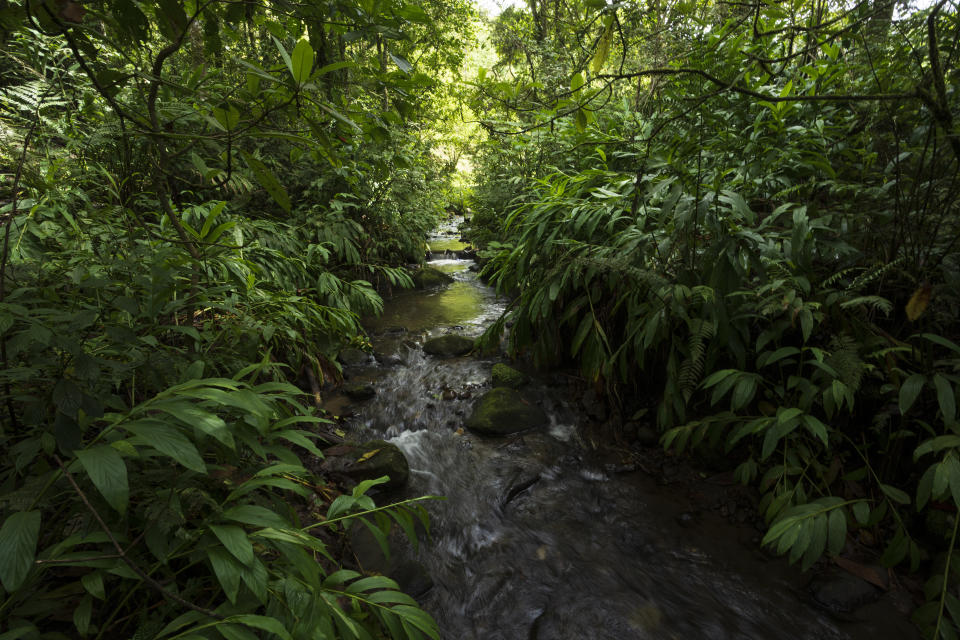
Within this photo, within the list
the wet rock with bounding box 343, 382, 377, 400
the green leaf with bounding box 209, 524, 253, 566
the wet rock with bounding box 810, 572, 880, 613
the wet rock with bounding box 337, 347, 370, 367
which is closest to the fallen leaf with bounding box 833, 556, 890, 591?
the wet rock with bounding box 810, 572, 880, 613

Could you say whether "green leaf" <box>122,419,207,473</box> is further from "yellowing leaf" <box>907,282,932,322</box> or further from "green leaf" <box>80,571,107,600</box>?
"yellowing leaf" <box>907,282,932,322</box>

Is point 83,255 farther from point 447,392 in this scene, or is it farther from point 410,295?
point 410,295

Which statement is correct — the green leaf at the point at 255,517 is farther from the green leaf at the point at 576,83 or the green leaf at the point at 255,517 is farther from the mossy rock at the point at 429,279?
the mossy rock at the point at 429,279

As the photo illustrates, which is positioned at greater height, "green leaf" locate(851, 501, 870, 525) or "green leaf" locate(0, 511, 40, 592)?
"green leaf" locate(0, 511, 40, 592)

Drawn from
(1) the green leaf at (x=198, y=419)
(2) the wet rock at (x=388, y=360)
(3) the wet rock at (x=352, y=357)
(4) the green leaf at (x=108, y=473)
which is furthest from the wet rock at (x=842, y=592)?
(3) the wet rock at (x=352, y=357)

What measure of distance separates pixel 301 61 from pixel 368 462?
7.51 feet

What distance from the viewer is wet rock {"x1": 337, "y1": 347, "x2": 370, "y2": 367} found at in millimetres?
4301

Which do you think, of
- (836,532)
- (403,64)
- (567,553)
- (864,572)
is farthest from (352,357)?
(864,572)

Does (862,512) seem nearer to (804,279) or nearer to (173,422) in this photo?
(804,279)

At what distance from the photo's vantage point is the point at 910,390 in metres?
1.70

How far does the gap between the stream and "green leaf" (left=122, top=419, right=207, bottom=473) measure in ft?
4.95

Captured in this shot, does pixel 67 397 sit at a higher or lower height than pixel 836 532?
higher

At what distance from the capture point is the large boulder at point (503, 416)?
132 inches

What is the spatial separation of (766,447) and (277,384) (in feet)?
7.10
